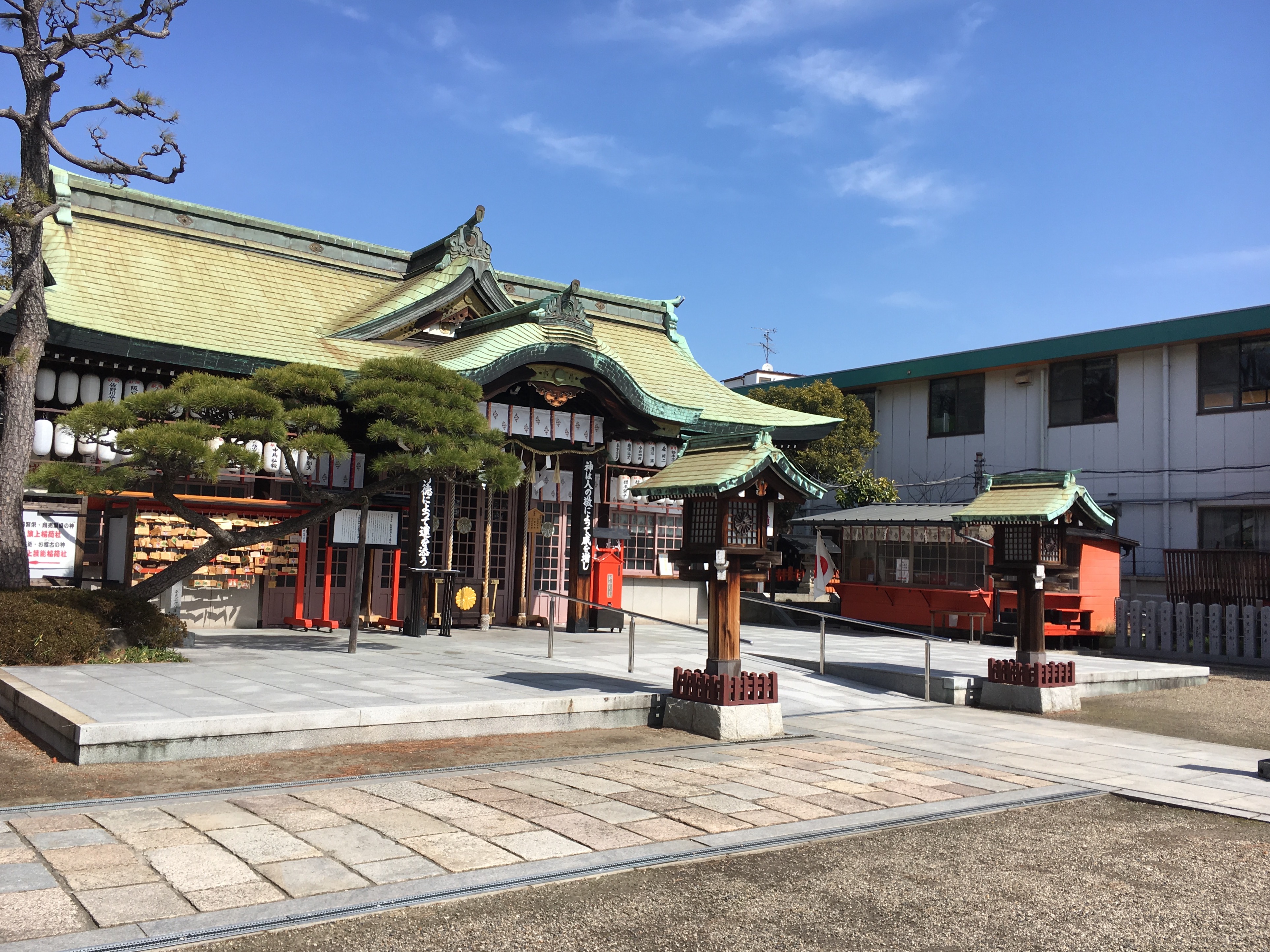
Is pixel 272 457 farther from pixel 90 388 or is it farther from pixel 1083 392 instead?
pixel 1083 392

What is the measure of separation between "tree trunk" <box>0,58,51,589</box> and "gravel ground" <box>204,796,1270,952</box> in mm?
10693

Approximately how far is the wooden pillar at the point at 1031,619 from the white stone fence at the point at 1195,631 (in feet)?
30.1

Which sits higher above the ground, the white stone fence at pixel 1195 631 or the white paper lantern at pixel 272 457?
the white paper lantern at pixel 272 457

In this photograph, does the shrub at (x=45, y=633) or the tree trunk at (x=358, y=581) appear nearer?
the shrub at (x=45, y=633)

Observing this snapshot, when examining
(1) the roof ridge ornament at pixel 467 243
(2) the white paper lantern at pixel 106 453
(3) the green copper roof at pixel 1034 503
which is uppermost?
(1) the roof ridge ornament at pixel 467 243

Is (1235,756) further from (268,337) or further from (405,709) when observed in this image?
(268,337)

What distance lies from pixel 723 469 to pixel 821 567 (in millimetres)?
16067

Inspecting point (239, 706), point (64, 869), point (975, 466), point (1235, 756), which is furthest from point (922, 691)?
point (975, 466)

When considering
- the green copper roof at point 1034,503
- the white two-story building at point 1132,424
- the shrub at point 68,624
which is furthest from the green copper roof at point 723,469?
the white two-story building at point 1132,424

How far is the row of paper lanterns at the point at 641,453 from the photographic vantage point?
2112 cm

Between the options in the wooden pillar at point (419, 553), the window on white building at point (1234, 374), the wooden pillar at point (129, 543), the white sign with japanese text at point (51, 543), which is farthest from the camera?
the window on white building at point (1234, 374)

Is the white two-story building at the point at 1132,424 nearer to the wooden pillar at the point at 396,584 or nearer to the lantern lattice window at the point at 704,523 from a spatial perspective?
the wooden pillar at the point at 396,584

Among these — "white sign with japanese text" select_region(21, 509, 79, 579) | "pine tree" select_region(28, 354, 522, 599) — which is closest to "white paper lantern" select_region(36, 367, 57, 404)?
"pine tree" select_region(28, 354, 522, 599)

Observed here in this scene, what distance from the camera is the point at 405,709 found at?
9742 millimetres
